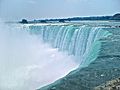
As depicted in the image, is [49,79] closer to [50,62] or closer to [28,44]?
[50,62]

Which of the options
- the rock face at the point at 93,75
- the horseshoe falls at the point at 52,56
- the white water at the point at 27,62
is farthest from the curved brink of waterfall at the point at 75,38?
the rock face at the point at 93,75

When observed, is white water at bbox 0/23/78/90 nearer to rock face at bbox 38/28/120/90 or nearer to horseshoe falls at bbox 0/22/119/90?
horseshoe falls at bbox 0/22/119/90

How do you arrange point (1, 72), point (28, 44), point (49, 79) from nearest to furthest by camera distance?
1. point (49, 79)
2. point (1, 72)
3. point (28, 44)

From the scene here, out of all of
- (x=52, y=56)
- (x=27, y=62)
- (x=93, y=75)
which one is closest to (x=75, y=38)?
(x=52, y=56)

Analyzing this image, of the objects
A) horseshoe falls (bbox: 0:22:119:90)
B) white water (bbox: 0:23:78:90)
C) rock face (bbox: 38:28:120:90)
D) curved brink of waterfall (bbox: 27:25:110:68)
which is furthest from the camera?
curved brink of waterfall (bbox: 27:25:110:68)

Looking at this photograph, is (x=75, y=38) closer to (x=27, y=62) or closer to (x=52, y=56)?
(x=52, y=56)

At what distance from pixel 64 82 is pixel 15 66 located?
15.4m

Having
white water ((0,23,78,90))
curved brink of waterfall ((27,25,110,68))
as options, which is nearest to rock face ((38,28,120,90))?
white water ((0,23,78,90))

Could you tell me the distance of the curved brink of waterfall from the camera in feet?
74.5

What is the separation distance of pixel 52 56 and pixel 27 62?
2.85 m

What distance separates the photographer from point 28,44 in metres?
34.3

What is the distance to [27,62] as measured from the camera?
25.8 meters

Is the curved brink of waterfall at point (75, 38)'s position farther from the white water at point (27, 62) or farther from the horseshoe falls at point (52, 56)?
the white water at point (27, 62)

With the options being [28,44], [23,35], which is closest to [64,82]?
[28,44]
